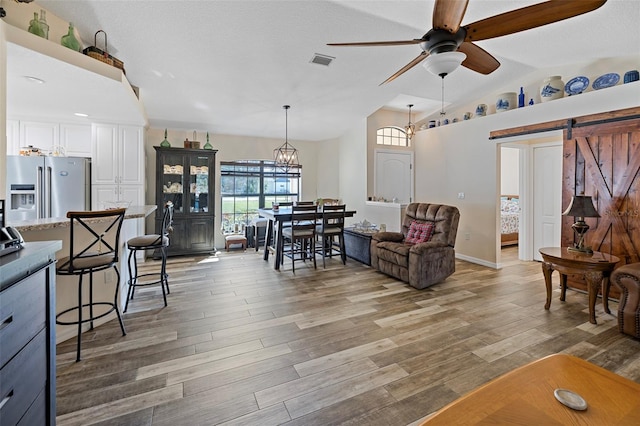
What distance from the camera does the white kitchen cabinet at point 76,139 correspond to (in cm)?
464

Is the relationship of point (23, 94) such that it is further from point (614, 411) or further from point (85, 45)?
point (614, 411)

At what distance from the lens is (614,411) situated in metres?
0.94

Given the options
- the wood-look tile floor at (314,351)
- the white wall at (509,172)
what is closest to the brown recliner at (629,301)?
the wood-look tile floor at (314,351)

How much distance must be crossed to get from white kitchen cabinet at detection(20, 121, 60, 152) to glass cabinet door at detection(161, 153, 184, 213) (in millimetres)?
1570

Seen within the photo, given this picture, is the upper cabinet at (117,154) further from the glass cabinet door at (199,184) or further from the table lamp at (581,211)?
the table lamp at (581,211)

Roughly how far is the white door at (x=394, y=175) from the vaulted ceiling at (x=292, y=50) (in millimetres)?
1168

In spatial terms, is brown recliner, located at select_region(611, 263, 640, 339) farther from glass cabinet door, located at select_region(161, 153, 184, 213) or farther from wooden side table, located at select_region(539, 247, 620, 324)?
glass cabinet door, located at select_region(161, 153, 184, 213)

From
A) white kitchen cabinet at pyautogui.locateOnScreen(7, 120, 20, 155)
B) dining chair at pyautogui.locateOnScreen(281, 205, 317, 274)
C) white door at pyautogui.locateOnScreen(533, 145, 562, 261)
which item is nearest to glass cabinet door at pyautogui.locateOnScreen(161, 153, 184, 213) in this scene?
white kitchen cabinet at pyautogui.locateOnScreen(7, 120, 20, 155)

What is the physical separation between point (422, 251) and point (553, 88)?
121 inches

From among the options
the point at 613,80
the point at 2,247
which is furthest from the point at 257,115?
the point at 613,80

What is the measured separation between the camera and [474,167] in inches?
203

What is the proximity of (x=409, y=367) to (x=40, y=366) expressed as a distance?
210cm

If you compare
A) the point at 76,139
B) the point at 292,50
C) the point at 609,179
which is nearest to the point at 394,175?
the point at 609,179

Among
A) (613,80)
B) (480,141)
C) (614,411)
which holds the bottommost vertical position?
(614,411)
